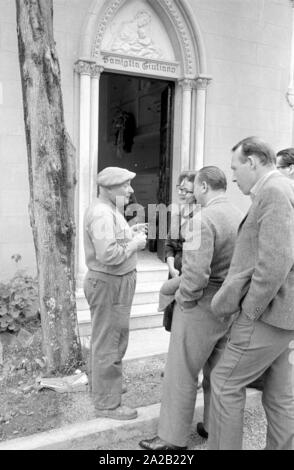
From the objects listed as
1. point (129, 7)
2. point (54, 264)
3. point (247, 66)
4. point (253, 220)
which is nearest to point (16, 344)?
point (54, 264)

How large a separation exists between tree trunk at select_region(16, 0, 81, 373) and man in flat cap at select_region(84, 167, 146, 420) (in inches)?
29.0

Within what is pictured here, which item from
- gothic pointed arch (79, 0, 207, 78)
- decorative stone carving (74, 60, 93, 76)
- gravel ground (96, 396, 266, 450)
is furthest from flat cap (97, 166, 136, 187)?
gothic pointed arch (79, 0, 207, 78)

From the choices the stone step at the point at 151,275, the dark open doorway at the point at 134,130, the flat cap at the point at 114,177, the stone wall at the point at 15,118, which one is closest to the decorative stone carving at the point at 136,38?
the stone wall at the point at 15,118

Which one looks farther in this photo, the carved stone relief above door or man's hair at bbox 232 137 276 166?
the carved stone relief above door

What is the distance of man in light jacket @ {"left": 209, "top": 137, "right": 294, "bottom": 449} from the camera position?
245cm

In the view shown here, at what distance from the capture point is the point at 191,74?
7.29m

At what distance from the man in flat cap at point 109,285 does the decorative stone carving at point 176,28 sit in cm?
394

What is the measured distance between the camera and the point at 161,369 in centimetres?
454

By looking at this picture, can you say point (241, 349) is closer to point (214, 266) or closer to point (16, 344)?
point (214, 266)

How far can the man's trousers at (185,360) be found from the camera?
3.02 metres

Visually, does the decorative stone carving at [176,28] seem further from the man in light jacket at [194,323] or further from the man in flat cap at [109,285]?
the man in light jacket at [194,323]

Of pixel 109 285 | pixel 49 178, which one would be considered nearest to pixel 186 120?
pixel 49 178

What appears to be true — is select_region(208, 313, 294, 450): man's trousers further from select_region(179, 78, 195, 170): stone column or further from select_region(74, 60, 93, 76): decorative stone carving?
select_region(179, 78, 195, 170): stone column

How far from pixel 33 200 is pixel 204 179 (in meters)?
1.70
